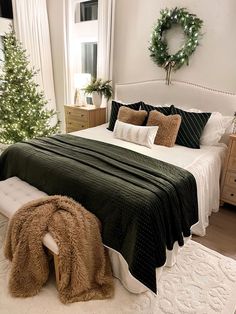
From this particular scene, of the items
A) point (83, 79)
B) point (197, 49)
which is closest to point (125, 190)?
point (197, 49)

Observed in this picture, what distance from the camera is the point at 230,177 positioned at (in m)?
2.53

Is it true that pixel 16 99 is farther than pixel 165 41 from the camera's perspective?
Yes

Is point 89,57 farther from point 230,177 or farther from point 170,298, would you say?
point 170,298

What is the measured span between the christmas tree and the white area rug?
203 cm

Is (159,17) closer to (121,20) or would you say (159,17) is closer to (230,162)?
(121,20)

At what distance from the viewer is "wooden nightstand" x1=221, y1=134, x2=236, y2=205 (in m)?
2.46

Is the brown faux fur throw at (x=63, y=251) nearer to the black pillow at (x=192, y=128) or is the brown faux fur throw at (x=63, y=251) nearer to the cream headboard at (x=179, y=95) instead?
the black pillow at (x=192, y=128)

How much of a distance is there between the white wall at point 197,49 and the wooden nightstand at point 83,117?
66 centimetres

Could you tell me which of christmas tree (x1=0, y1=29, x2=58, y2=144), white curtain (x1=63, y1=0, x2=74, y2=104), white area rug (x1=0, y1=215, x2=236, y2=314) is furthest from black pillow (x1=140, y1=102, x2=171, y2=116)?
white curtain (x1=63, y1=0, x2=74, y2=104)

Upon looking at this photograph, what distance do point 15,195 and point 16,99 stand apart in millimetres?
1905

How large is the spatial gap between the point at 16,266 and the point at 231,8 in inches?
131

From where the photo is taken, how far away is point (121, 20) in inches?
140

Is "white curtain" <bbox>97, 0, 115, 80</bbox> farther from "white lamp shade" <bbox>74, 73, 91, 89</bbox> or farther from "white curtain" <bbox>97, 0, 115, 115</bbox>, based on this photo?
"white lamp shade" <bbox>74, 73, 91, 89</bbox>

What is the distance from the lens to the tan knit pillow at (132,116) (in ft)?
9.45
